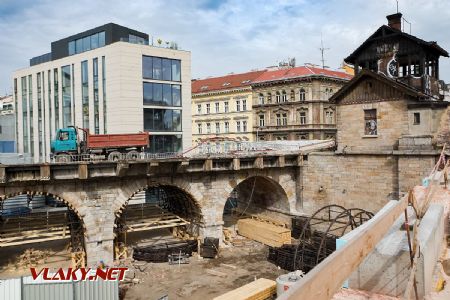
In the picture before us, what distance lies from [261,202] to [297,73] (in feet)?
79.6

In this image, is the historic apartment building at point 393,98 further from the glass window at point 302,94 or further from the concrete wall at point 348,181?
the glass window at point 302,94

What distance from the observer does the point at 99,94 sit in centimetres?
4000

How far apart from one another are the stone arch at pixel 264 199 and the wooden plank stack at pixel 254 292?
37.2ft

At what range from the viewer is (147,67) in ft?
128

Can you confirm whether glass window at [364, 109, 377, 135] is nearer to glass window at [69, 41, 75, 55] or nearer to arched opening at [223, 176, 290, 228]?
arched opening at [223, 176, 290, 228]

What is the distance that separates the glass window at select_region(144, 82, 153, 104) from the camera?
Result: 38656mm

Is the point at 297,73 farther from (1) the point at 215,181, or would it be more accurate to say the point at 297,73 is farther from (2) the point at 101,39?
(1) the point at 215,181

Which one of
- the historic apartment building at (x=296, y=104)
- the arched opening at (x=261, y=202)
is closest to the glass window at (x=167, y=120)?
the arched opening at (x=261, y=202)

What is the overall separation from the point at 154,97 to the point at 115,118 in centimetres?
442

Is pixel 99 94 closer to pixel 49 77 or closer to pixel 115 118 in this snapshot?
pixel 115 118

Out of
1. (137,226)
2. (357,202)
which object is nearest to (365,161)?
(357,202)

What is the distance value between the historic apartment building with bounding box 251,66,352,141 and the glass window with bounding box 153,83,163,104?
2075 cm

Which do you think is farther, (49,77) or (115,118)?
(49,77)

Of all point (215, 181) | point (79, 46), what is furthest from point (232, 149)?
point (79, 46)
